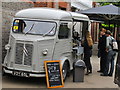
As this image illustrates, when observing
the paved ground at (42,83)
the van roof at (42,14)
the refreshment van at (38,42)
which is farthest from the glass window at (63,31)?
the paved ground at (42,83)

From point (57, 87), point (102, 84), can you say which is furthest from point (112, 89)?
point (57, 87)

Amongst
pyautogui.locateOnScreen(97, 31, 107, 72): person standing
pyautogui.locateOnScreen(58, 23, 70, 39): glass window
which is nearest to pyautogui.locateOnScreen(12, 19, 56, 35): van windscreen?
pyautogui.locateOnScreen(58, 23, 70, 39): glass window

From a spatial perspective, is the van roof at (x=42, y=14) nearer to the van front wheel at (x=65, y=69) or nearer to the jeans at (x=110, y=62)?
the van front wheel at (x=65, y=69)

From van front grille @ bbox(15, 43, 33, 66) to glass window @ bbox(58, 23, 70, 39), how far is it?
1.28 metres

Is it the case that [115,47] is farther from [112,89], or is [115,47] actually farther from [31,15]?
[31,15]

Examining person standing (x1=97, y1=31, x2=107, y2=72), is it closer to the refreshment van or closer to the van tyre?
the refreshment van

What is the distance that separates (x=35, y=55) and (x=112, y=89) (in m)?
2.92

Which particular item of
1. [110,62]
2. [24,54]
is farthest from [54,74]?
[110,62]

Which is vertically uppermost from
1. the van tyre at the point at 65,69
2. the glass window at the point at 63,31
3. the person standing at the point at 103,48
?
the glass window at the point at 63,31

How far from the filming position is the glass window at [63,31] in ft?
28.9

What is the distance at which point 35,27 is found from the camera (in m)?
8.66

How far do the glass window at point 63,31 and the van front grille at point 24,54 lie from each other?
1284 millimetres

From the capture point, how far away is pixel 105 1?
2355 cm

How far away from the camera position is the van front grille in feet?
26.3
